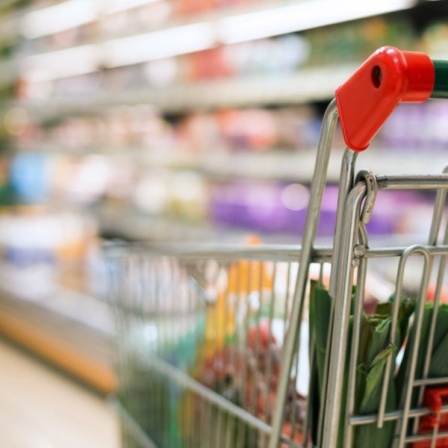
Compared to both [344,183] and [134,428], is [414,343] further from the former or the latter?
[134,428]

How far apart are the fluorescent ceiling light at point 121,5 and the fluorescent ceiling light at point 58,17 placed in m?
0.14

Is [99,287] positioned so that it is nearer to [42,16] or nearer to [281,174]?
[281,174]

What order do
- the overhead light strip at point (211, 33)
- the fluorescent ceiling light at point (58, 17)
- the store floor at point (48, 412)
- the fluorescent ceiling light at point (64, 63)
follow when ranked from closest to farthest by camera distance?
the overhead light strip at point (211, 33) < the store floor at point (48, 412) < the fluorescent ceiling light at point (58, 17) < the fluorescent ceiling light at point (64, 63)

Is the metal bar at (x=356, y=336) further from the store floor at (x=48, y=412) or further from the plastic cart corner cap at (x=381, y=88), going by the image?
the store floor at (x=48, y=412)

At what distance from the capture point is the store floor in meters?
2.77

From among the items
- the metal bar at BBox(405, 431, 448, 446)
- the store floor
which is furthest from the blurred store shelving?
the metal bar at BBox(405, 431, 448, 446)

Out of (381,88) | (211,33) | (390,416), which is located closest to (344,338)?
(390,416)

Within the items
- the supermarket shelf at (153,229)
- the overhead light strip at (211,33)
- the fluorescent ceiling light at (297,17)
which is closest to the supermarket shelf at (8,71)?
the overhead light strip at (211,33)

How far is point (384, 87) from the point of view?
0.73m

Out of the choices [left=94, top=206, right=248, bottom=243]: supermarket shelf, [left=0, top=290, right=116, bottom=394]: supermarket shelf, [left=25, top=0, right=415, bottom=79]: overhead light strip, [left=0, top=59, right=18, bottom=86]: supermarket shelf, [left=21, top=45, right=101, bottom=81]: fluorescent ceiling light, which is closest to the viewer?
[left=25, top=0, right=415, bottom=79]: overhead light strip

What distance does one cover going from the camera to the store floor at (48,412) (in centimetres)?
277

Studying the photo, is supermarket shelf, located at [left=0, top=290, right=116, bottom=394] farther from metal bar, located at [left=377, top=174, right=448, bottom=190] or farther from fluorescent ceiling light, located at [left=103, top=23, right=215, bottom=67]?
metal bar, located at [left=377, top=174, right=448, bottom=190]

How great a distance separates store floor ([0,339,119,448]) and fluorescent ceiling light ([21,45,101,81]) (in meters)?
2.32

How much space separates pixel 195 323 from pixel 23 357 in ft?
8.73
